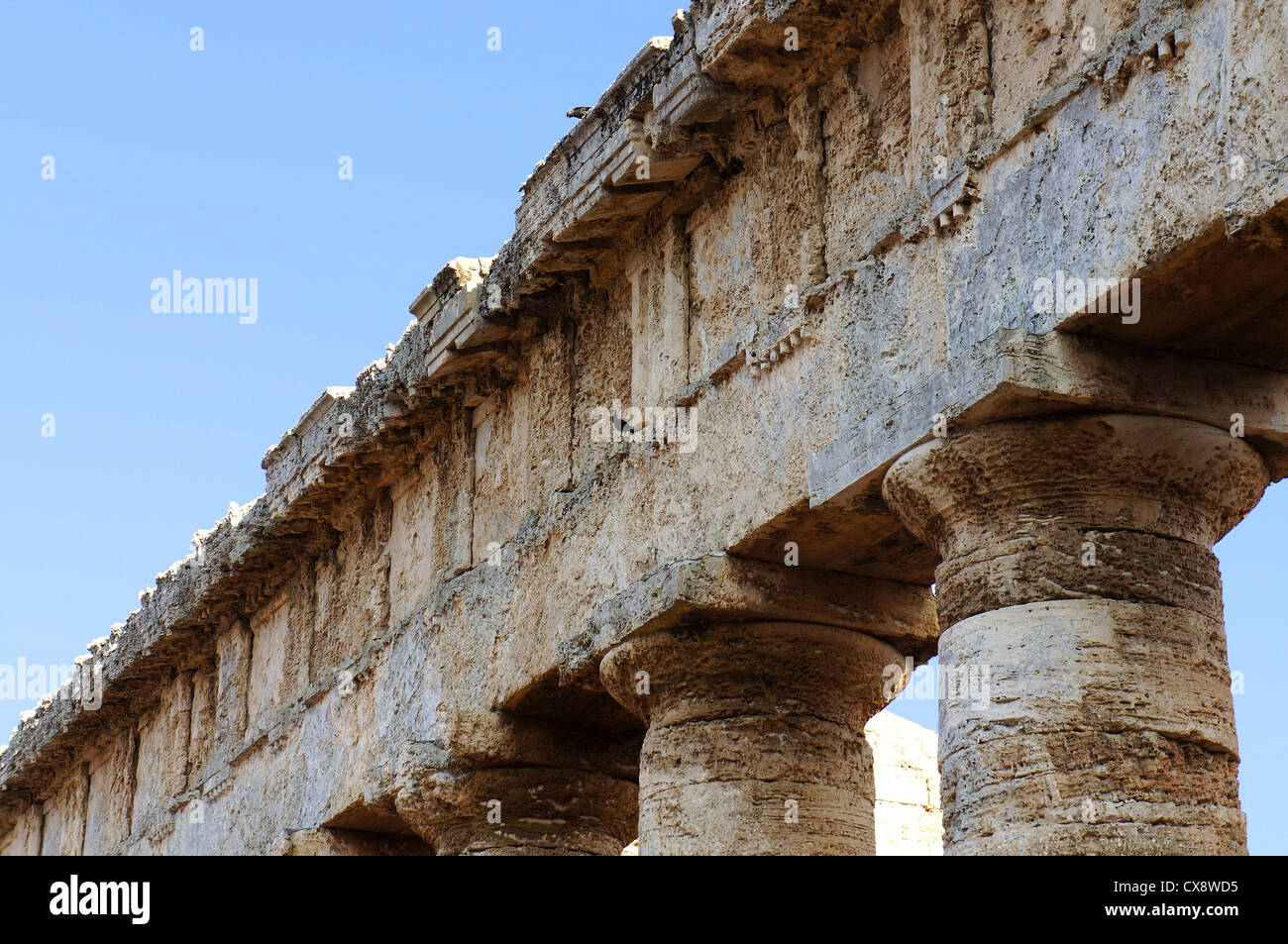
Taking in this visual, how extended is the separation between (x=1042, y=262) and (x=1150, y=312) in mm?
437

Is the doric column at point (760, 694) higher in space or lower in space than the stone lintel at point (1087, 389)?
lower

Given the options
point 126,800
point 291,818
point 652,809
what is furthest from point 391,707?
point 126,800

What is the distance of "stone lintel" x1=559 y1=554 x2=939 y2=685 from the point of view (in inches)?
313

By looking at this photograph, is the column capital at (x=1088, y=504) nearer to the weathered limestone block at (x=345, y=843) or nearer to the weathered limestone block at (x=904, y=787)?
the weathered limestone block at (x=345, y=843)

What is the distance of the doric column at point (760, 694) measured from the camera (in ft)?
26.5

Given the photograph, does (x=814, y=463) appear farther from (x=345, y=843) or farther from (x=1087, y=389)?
(x=345, y=843)

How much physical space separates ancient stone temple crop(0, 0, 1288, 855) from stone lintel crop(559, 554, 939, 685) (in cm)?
2

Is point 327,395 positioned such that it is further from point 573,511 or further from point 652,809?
point 652,809

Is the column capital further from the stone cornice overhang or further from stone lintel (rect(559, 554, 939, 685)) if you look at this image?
the stone cornice overhang

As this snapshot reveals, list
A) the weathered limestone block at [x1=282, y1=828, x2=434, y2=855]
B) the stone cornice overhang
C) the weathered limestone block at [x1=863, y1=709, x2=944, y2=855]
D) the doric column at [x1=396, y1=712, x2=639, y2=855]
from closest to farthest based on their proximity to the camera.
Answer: the stone cornice overhang, the doric column at [x1=396, y1=712, x2=639, y2=855], the weathered limestone block at [x1=282, y1=828, x2=434, y2=855], the weathered limestone block at [x1=863, y1=709, x2=944, y2=855]

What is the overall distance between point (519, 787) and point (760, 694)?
190 centimetres

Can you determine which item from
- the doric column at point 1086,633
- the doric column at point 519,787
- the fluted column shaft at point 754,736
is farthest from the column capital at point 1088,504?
the doric column at point 519,787

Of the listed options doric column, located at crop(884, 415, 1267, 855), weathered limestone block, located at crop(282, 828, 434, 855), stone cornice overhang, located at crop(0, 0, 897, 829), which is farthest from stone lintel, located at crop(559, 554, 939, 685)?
weathered limestone block, located at crop(282, 828, 434, 855)

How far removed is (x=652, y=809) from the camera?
328 inches
